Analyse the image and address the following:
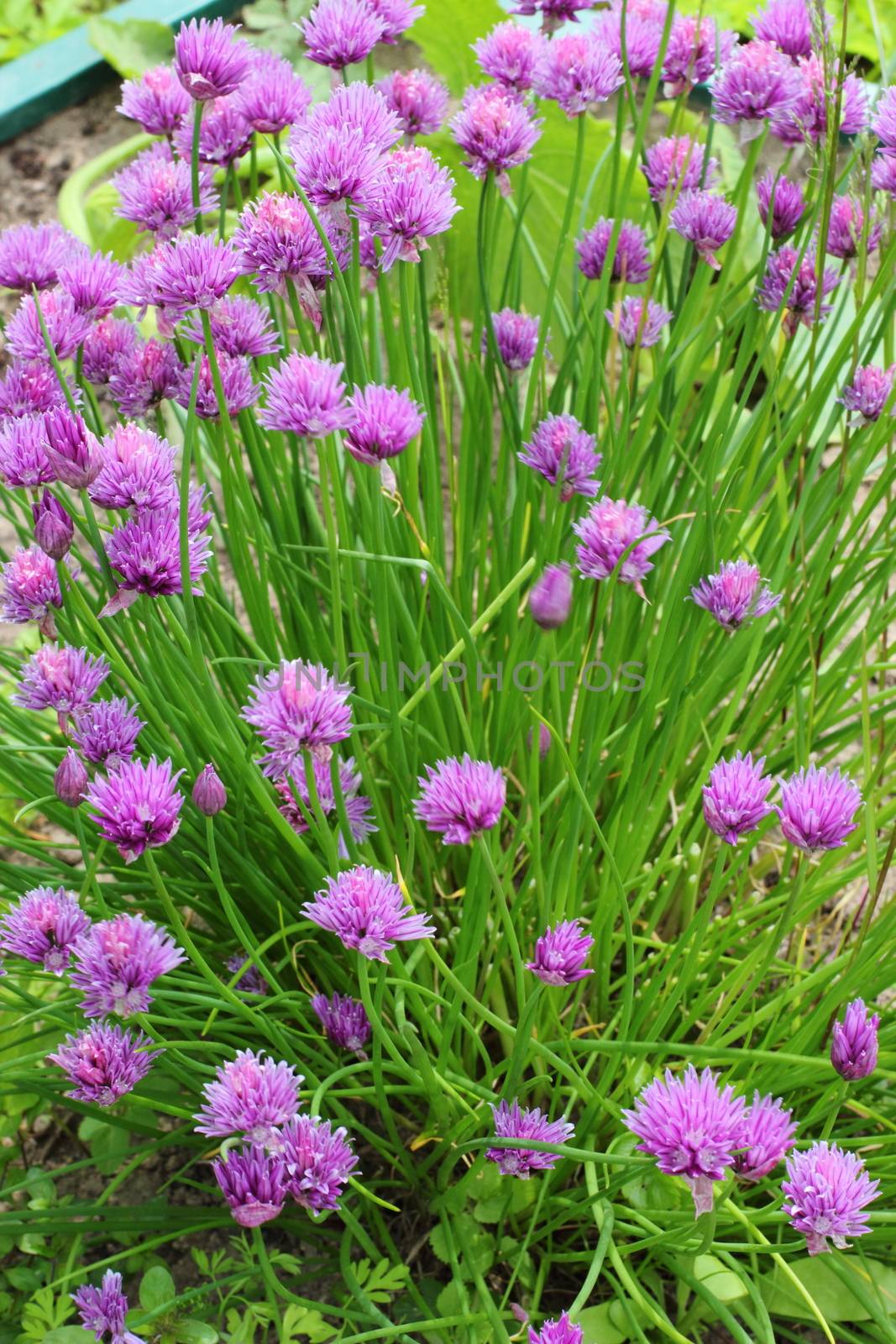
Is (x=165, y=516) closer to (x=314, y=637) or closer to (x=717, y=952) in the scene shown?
(x=314, y=637)

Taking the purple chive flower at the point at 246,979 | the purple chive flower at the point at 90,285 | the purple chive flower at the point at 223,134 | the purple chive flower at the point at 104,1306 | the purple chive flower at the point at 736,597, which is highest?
the purple chive flower at the point at 223,134

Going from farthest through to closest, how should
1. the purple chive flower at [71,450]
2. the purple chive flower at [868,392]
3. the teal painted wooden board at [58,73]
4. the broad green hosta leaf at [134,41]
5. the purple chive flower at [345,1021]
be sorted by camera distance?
the teal painted wooden board at [58,73]
the broad green hosta leaf at [134,41]
the purple chive flower at [868,392]
the purple chive flower at [345,1021]
the purple chive flower at [71,450]

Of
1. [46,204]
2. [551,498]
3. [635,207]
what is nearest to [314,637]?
[551,498]

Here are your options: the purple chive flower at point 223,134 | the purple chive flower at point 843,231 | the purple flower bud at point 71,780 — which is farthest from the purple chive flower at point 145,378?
the purple chive flower at point 843,231

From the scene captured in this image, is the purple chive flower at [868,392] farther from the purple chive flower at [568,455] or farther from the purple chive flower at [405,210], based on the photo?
the purple chive flower at [405,210]

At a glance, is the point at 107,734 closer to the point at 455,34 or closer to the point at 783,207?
the point at 783,207
